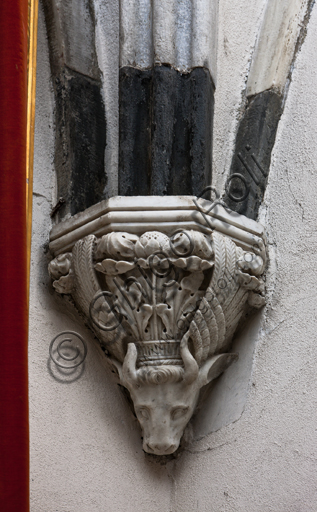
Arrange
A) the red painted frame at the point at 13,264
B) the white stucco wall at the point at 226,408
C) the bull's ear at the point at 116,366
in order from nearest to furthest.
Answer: the red painted frame at the point at 13,264 < the white stucco wall at the point at 226,408 < the bull's ear at the point at 116,366

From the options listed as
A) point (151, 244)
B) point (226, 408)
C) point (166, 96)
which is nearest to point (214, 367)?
point (226, 408)

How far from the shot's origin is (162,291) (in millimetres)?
1478

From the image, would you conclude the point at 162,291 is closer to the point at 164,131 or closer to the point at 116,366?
the point at 116,366

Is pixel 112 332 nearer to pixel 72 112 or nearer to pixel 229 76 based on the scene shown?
pixel 72 112

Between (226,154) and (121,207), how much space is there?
37 cm

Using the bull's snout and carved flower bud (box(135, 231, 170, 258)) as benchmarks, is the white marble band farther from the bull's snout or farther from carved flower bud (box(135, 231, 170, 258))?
the bull's snout

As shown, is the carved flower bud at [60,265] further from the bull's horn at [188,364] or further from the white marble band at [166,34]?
the white marble band at [166,34]

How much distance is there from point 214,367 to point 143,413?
0.19 m

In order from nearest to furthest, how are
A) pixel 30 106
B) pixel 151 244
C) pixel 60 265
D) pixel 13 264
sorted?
pixel 13 264 → pixel 30 106 → pixel 151 244 → pixel 60 265

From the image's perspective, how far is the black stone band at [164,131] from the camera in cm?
157

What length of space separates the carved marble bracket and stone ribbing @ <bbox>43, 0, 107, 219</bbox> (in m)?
0.15

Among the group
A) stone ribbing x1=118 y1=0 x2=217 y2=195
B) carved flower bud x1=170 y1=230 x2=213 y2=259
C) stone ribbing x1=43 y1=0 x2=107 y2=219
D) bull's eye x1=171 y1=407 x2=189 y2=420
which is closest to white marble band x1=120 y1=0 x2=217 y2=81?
stone ribbing x1=118 y1=0 x2=217 y2=195

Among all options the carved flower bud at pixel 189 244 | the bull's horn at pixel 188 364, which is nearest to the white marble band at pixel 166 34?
the carved flower bud at pixel 189 244

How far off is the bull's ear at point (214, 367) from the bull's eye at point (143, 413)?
133mm
